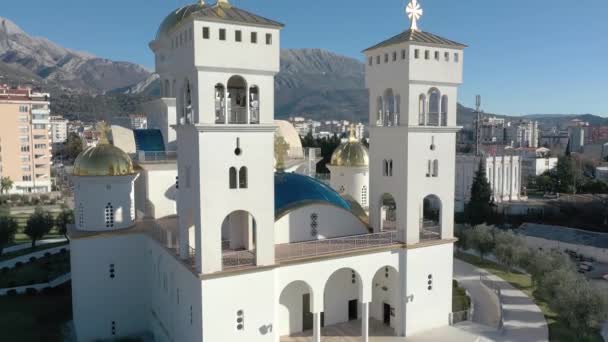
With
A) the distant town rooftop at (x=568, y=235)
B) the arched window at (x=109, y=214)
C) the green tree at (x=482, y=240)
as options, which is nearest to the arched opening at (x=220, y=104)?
the arched window at (x=109, y=214)

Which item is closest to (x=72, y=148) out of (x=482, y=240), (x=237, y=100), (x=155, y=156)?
(x=155, y=156)

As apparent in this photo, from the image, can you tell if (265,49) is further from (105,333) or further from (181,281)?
(105,333)

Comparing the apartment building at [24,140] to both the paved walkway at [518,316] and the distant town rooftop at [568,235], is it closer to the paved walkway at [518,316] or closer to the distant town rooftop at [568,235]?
the paved walkway at [518,316]

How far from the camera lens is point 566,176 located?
6125 cm

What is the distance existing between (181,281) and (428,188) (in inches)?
385

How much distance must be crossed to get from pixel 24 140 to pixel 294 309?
52145 millimetres

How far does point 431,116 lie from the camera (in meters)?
19.8

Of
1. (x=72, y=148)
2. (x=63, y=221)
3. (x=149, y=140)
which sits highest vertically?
(x=149, y=140)

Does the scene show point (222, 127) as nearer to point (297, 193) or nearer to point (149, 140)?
point (297, 193)

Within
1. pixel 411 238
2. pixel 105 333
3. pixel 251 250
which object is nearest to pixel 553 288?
A: pixel 411 238

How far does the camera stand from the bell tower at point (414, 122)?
18312mm

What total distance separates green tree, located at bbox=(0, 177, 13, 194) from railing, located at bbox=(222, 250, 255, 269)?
51.1 metres

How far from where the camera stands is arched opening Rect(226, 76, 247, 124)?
16.0 m

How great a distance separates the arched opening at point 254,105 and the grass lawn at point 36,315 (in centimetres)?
1194
